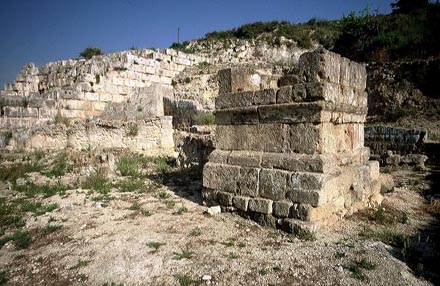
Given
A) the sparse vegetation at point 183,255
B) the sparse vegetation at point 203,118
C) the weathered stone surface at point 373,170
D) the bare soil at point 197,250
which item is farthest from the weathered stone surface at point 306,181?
the sparse vegetation at point 203,118

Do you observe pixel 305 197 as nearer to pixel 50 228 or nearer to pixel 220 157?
pixel 220 157

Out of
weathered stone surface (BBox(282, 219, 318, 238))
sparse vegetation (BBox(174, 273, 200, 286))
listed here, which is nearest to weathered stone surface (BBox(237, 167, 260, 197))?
weathered stone surface (BBox(282, 219, 318, 238))

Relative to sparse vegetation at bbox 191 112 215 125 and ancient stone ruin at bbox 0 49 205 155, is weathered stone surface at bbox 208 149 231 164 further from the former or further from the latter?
sparse vegetation at bbox 191 112 215 125

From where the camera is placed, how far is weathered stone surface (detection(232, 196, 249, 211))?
14.4 ft

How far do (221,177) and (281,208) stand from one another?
44.1 inches

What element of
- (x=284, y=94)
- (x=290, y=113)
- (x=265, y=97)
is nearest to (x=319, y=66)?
(x=284, y=94)

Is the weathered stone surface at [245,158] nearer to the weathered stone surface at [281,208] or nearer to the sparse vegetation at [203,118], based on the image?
the weathered stone surface at [281,208]

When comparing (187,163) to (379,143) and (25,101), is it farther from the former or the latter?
(25,101)

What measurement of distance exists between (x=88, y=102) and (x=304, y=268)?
13889 millimetres

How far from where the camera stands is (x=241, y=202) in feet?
14.5

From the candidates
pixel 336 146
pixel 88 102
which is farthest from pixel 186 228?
pixel 88 102

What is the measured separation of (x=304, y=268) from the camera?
2.96 meters

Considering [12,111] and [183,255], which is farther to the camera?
[12,111]

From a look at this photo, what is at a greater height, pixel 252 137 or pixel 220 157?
pixel 252 137
